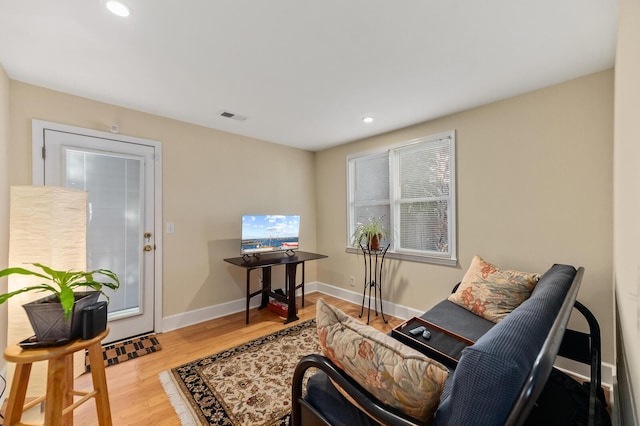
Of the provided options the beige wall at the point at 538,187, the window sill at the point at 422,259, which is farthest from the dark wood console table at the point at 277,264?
the beige wall at the point at 538,187

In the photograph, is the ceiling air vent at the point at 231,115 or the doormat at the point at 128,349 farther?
the ceiling air vent at the point at 231,115

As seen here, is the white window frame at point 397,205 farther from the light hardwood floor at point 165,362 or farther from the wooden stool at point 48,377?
the wooden stool at point 48,377

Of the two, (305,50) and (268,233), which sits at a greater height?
(305,50)

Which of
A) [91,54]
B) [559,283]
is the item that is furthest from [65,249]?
[559,283]

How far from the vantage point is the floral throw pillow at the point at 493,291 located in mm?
2035

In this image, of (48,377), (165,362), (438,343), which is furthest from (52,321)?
(438,343)

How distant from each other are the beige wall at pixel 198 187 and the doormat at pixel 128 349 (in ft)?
1.11

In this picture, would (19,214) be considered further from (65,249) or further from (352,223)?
(352,223)

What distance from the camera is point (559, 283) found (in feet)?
4.43

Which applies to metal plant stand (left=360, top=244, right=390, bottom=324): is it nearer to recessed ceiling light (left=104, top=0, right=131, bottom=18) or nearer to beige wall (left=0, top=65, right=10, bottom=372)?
recessed ceiling light (left=104, top=0, right=131, bottom=18)

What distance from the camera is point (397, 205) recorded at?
137 inches

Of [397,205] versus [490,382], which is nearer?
[490,382]

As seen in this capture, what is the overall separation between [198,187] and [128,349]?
181 centimetres

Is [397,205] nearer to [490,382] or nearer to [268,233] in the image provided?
[268,233]
